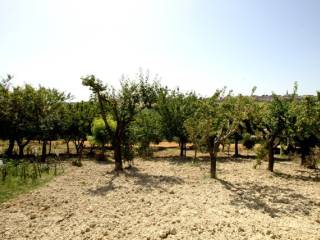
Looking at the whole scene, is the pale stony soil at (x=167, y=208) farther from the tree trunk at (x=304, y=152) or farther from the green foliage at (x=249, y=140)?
the green foliage at (x=249, y=140)

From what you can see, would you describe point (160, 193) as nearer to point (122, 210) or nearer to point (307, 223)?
point (122, 210)

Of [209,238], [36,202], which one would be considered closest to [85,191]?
[36,202]

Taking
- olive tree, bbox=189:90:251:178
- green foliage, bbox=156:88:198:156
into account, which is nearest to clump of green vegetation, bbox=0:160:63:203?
olive tree, bbox=189:90:251:178

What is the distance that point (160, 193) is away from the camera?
16.8m

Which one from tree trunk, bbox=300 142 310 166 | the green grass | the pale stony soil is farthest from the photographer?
tree trunk, bbox=300 142 310 166

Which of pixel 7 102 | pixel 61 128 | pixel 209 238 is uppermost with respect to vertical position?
pixel 7 102

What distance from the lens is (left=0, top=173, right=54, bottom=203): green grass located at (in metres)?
15.8

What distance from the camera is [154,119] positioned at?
36.1 metres

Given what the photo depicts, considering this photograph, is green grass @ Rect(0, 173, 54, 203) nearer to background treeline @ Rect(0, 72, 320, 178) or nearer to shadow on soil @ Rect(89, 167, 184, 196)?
shadow on soil @ Rect(89, 167, 184, 196)

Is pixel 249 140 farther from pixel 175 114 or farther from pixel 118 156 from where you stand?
pixel 118 156

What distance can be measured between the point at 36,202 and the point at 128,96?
37.2ft

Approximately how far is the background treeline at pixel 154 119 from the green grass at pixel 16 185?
6141mm

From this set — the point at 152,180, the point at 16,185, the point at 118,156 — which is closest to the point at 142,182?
the point at 152,180

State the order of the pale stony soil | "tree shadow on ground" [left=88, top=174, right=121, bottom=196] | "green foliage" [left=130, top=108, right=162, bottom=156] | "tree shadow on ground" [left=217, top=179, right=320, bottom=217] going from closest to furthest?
the pale stony soil → "tree shadow on ground" [left=217, top=179, right=320, bottom=217] → "tree shadow on ground" [left=88, top=174, right=121, bottom=196] → "green foliage" [left=130, top=108, right=162, bottom=156]
